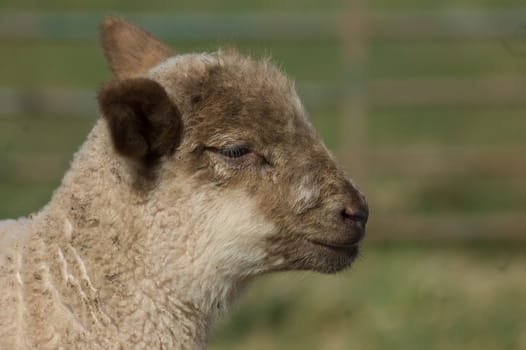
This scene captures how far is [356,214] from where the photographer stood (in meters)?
4.53

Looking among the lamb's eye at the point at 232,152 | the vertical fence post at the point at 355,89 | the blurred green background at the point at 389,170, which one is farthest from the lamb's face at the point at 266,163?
the vertical fence post at the point at 355,89

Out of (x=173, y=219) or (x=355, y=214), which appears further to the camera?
(x=355, y=214)

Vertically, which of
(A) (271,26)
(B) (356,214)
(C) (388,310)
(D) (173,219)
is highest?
(D) (173,219)

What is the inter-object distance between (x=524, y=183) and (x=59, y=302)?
937cm

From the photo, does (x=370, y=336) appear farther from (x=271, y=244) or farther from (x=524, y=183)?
(x=524, y=183)

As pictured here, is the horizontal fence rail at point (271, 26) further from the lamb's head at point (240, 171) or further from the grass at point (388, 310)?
the lamb's head at point (240, 171)

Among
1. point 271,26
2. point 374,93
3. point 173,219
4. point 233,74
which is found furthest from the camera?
point 374,93

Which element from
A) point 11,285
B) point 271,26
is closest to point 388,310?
point 11,285

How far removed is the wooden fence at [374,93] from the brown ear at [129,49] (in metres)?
6.25

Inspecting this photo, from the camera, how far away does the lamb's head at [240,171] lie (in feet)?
14.3

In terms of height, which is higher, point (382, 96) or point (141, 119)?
point (141, 119)

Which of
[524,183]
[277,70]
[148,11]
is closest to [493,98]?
[524,183]

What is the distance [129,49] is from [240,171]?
1062mm

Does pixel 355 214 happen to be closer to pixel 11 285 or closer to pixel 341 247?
pixel 341 247
